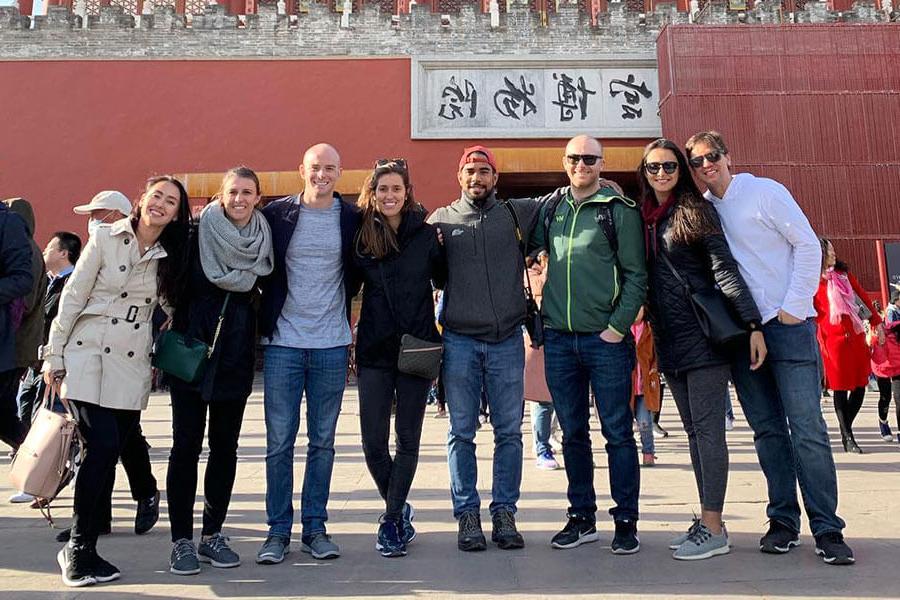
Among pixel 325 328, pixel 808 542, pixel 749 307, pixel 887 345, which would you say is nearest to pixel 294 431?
pixel 325 328

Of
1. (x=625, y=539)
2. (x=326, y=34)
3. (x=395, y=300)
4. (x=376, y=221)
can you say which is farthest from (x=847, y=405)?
(x=326, y=34)

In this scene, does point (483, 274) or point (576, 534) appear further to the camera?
point (483, 274)

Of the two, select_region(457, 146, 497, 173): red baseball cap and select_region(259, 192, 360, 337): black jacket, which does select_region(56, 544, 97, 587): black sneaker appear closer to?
select_region(259, 192, 360, 337): black jacket

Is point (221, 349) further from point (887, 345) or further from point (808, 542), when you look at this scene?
point (887, 345)

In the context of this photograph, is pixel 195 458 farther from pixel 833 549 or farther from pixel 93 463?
pixel 833 549

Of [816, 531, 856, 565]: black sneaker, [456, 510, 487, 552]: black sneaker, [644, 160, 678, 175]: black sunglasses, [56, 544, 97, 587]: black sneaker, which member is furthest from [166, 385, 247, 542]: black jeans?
[816, 531, 856, 565]: black sneaker

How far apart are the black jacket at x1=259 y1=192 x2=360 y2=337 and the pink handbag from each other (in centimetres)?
75

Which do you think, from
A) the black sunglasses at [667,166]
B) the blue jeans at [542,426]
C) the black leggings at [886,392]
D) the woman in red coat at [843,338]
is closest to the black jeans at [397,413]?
the black sunglasses at [667,166]

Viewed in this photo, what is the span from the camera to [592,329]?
2.86m

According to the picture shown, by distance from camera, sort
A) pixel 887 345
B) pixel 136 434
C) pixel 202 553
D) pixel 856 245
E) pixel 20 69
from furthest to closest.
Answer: pixel 20 69 → pixel 856 245 → pixel 887 345 → pixel 136 434 → pixel 202 553

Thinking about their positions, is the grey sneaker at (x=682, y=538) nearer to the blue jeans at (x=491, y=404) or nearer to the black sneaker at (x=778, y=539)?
the black sneaker at (x=778, y=539)

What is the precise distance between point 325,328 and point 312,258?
282mm

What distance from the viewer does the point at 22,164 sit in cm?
1340

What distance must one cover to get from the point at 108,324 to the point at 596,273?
6.03 feet
